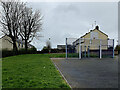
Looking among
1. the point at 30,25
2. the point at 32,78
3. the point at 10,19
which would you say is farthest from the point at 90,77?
the point at 30,25

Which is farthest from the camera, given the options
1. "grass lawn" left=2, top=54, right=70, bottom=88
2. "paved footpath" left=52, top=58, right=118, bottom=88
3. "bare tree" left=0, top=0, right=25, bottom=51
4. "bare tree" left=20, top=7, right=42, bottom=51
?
"bare tree" left=20, top=7, right=42, bottom=51

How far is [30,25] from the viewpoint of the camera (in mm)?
32406

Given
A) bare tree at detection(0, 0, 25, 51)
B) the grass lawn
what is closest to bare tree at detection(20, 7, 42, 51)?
bare tree at detection(0, 0, 25, 51)

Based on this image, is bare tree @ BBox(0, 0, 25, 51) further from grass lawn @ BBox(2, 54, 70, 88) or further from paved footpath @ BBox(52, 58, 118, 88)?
paved footpath @ BBox(52, 58, 118, 88)

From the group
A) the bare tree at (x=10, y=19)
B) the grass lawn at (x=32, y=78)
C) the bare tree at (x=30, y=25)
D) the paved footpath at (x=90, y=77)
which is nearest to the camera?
the grass lawn at (x=32, y=78)

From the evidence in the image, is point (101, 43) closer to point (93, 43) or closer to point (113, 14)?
point (93, 43)

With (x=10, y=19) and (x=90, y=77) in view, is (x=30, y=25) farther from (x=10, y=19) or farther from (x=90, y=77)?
(x=90, y=77)

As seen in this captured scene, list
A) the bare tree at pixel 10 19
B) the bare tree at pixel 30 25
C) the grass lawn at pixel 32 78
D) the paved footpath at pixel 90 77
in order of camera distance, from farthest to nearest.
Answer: the bare tree at pixel 30 25 → the bare tree at pixel 10 19 → the paved footpath at pixel 90 77 → the grass lawn at pixel 32 78

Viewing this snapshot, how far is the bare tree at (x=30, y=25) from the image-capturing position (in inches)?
1246

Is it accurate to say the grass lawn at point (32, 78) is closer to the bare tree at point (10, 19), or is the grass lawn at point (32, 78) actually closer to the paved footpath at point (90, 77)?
the paved footpath at point (90, 77)

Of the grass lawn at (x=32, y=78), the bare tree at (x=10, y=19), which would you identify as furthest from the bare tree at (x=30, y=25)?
the grass lawn at (x=32, y=78)

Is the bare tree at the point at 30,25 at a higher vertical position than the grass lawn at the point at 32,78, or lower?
higher

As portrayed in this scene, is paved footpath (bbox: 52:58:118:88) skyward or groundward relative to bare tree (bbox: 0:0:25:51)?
groundward

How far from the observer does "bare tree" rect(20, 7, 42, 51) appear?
31.6 m
